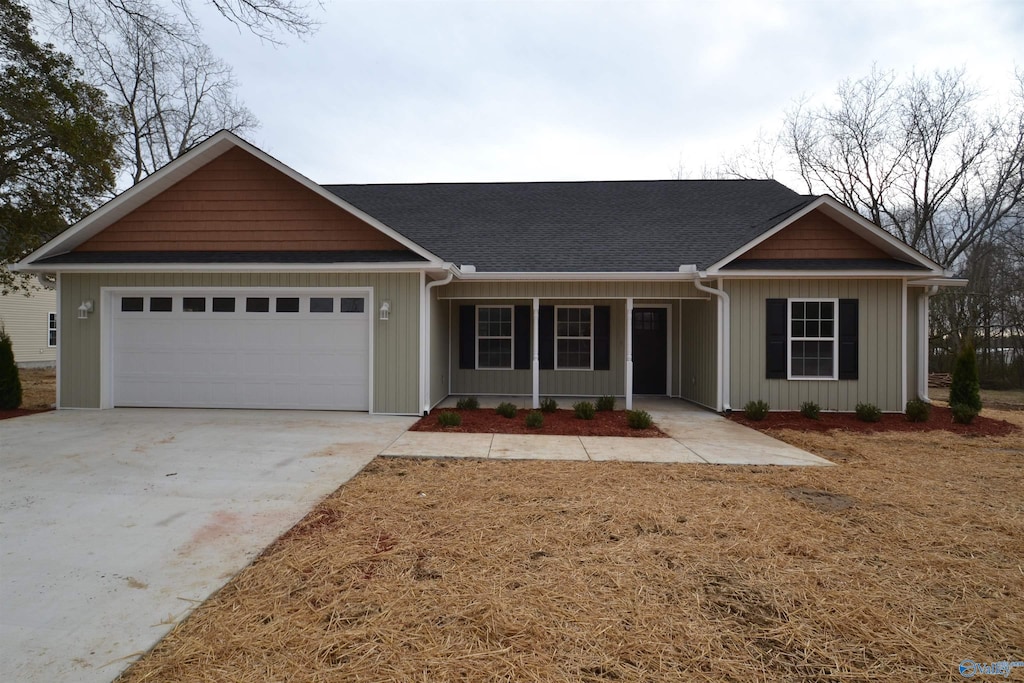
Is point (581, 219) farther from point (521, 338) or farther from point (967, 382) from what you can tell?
point (967, 382)

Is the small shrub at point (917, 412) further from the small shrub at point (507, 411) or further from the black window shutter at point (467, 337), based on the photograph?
the black window shutter at point (467, 337)

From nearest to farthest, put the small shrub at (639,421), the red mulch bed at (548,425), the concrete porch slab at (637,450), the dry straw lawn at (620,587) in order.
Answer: the dry straw lawn at (620,587) < the concrete porch slab at (637,450) < the red mulch bed at (548,425) < the small shrub at (639,421)

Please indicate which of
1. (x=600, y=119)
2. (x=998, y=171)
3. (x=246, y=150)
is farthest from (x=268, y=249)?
(x=998, y=171)

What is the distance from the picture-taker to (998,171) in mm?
19641

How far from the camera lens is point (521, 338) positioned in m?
11.3

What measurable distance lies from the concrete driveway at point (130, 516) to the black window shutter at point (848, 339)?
7954 millimetres

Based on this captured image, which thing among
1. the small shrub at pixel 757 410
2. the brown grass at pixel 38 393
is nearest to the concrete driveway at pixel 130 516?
the brown grass at pixel 38 393

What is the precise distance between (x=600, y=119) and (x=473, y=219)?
7143 millimetres

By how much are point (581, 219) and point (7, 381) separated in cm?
1181

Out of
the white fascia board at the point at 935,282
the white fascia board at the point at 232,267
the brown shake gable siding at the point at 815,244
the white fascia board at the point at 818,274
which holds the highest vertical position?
the brown shake gable siding at the point at 815,244

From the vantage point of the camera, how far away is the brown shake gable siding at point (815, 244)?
9.23m

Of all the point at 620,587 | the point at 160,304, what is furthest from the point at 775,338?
the point at 160,304

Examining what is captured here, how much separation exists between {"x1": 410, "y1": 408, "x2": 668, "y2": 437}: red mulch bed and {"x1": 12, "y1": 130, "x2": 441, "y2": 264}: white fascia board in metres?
2.76

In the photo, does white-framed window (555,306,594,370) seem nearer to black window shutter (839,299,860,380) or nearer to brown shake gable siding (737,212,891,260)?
brown shake gable siding (737,212,891,260)
